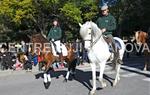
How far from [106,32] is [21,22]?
2445 centimetres

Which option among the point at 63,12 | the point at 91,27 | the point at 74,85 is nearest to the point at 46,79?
the point at 74,85

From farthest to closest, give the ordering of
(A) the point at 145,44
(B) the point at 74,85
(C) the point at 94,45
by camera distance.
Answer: (A) the point at 145,44
(B) the point at 74,85
(C) the point at 94,45

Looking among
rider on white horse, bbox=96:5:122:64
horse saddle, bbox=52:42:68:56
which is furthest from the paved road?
rider on white horse, bbox=96:5:122:64

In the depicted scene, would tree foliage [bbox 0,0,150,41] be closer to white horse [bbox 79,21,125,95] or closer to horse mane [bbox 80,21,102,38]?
white horse [bbox 79,21,125,95]

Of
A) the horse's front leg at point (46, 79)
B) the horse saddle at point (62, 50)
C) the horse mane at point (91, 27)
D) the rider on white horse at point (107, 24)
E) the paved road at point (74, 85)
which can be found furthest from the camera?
the horse saddle at point (62, 50)

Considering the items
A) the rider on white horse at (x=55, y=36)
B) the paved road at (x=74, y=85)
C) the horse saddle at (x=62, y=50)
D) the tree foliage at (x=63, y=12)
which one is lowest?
the paved road at (x=74, y=85)

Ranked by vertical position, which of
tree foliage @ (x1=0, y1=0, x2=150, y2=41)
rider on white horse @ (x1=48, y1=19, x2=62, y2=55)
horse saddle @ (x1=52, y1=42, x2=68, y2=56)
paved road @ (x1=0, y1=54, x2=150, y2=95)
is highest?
tree foliage @ (x1=0, y1=0, x2=150, y2=41)

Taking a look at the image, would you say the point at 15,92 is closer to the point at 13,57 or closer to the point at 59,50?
the point at 59,50

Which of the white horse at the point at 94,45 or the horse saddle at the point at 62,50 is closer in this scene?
the white horse at the point at 94,45

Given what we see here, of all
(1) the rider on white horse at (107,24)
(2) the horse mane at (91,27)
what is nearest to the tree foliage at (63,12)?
(1) the rider on white horse at (107,24)

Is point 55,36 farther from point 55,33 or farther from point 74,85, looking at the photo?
point 74,85

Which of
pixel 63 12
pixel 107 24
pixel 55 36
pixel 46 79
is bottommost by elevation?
pixel 46 79

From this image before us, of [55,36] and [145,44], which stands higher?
[55,36]

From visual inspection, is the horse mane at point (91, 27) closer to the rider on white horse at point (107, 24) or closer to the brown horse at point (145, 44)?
the rider on white horse at point (107, 24)
